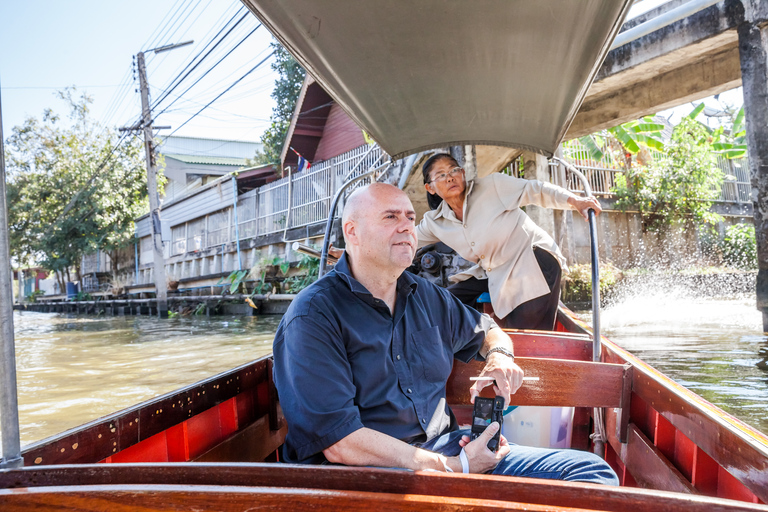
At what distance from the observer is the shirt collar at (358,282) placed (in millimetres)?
1629

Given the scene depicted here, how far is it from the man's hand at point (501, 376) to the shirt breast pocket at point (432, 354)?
12 cm

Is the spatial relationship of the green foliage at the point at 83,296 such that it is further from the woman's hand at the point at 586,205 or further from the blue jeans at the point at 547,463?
the blue jeans at the point at 547,463

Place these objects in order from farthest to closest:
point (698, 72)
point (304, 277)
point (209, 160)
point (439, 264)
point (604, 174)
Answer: point (209, 160)
point (604, 174)
point (304, 277)
point (698, 72)
point (439, 264)

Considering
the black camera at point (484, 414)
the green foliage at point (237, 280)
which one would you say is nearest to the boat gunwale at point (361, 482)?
the black camera at point (484, 414)

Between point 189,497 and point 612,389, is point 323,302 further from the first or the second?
point 612,389

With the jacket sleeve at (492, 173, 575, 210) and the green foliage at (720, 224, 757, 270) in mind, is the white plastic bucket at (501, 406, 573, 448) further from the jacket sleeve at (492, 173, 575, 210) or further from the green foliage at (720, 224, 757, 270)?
the green foliage at (720, 224, 757, 270)

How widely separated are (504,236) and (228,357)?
4.74 metres

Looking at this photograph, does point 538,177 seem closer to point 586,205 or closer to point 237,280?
point 586,205

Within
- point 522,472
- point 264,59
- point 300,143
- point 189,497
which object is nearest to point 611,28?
point 522,472

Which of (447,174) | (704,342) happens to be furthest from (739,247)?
(447,174)

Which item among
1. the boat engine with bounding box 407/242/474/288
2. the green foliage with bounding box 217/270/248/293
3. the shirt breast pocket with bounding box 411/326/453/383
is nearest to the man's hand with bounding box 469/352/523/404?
the shirt breast pocket with bounding box 411/326/453/383

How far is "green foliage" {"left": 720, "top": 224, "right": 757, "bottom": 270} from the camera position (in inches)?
539

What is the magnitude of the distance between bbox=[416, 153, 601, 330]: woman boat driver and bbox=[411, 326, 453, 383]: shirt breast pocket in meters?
1.55

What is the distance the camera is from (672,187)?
1328 cm
